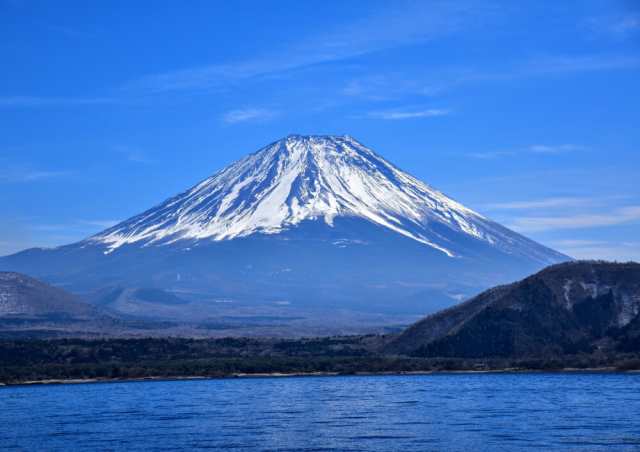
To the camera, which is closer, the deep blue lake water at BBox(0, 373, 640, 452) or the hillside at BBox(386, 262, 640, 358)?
the deep blue lake water at BBox(0, 373, 640, 452)

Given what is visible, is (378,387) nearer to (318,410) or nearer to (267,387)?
(267,387)

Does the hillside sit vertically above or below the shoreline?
above

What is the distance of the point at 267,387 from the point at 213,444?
114 feet

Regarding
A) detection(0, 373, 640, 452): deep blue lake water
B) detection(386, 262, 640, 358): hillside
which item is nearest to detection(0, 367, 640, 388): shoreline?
detection(0, 373, 640, 452): deep blue lake water

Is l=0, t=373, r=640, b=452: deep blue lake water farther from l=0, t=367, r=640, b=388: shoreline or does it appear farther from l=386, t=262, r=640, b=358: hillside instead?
l=386, t=262, r=640, b=358: hillside

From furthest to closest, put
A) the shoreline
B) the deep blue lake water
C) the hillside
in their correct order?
the hillside < the shoreline < the deep blue lake water

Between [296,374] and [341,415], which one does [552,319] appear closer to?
[296,374]

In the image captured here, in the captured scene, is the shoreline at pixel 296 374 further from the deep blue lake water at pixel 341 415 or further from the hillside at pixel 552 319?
the hillside at pixel 552 319

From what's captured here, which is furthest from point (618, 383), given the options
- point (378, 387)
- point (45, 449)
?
point (45, 449)

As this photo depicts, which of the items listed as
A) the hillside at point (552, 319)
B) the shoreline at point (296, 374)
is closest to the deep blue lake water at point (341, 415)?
the shoreline at point (296, 374)

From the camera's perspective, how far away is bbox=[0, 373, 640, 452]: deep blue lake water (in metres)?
53.2

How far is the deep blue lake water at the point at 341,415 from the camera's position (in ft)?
174

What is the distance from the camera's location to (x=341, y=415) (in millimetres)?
64312

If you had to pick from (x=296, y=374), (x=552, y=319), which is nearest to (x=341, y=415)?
(x=296, y=374)
